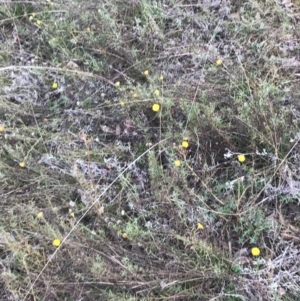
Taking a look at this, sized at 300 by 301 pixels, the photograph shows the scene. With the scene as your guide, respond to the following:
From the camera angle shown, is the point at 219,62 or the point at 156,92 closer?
the point at 156,92

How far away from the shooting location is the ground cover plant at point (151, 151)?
2.00m

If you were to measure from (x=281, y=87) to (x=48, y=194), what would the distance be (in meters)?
1.24

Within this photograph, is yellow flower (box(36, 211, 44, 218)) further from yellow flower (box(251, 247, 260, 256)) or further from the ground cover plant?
yellow flower (box(251, 247, 260, 256))

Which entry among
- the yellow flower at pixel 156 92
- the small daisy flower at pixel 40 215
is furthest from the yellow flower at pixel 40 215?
the yellow flower at pixel 156 92

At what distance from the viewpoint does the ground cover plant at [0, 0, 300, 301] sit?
2002 mm

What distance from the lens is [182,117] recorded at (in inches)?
94.2

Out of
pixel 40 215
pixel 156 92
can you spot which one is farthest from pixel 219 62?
pixel 40 215

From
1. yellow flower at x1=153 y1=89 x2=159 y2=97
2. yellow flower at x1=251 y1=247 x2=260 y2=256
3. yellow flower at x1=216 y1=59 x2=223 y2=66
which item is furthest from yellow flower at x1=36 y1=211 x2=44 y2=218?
yellow flower at x1=216 y1=59 x2=223 y2=66

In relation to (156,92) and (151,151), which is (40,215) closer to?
(151,151)

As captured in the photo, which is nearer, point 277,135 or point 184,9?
point 277,135

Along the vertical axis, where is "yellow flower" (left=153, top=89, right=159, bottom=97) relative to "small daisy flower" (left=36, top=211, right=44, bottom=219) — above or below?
above

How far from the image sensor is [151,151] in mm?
2113

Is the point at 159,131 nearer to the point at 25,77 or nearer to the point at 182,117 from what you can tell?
the point at 182,117

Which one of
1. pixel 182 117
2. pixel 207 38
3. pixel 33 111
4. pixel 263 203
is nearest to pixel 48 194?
pixel 33 111
